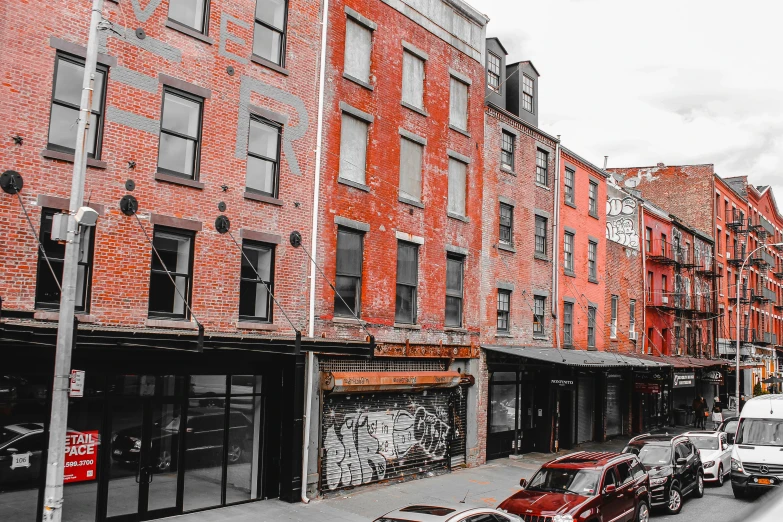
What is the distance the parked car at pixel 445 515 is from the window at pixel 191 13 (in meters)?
12.0

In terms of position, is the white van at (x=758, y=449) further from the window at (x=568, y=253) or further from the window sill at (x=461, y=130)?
the window sill at (x=461, y=130)

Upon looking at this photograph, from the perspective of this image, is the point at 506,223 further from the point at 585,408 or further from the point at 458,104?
the point at 585,408

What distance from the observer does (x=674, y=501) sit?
17766mm

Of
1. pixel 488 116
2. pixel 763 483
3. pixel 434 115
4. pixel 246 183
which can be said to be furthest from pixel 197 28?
pixel 763 483

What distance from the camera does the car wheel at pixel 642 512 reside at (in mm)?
15438

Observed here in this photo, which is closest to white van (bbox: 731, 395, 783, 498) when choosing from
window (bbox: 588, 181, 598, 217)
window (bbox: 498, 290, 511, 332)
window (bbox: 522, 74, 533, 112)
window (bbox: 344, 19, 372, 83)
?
window (bbox: 498, 290, 511, 332)

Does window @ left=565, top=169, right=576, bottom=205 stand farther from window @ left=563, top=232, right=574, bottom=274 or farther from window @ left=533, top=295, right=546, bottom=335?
window @ left=533, top=295, right=546, bottom=335

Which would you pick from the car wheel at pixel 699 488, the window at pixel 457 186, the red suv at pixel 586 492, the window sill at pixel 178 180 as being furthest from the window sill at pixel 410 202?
the car wheel at pixel 699 488

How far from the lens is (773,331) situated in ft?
214

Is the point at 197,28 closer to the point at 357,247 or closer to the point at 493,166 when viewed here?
the point at 357,247

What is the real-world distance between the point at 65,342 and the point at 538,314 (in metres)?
20.9

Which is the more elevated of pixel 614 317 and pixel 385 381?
pixel 614 317

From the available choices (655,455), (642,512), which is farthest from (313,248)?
(655,455)

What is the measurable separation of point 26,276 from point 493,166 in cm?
1717
